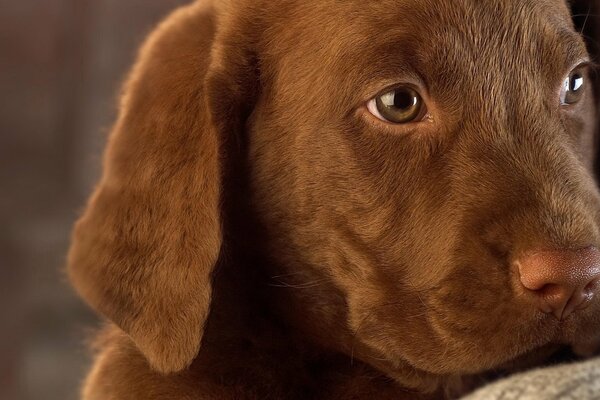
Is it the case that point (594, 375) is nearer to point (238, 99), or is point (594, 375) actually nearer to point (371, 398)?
point (371, 398)

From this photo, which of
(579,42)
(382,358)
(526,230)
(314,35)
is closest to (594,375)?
(526,230)

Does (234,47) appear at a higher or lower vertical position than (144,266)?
higher

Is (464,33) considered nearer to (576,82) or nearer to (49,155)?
(576,82)

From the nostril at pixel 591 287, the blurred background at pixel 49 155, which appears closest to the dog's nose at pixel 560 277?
the nostril at pixel 591 287

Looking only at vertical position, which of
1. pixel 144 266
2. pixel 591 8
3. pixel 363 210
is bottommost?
pixel 144 266

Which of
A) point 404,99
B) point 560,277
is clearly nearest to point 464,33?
point 404,99

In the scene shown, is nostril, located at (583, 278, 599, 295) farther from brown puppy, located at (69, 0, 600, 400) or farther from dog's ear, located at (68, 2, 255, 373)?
Result: dog's ear, located at (68, 2, 255, 373)

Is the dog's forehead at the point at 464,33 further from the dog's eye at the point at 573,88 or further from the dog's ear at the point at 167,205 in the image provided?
the dog's ear at the point at 167,205
